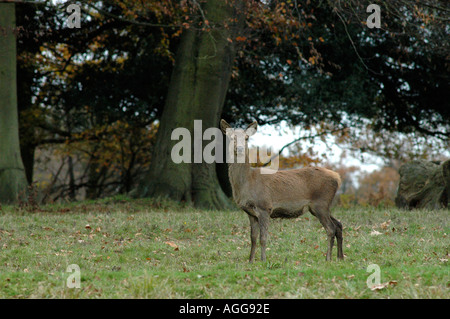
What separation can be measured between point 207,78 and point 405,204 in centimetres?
707

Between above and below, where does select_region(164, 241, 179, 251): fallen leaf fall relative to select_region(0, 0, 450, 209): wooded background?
below

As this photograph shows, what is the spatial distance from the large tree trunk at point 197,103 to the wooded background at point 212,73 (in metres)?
0.03

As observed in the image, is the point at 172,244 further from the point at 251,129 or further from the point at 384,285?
the point at 384,285

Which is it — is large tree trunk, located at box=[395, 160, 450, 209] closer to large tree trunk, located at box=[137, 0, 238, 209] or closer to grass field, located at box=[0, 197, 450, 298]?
grass field, located at box=[0, 197, 450, 298]

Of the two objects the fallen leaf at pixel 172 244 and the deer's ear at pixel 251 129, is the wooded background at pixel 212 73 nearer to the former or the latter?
the fallen leaf at pixel 172 244

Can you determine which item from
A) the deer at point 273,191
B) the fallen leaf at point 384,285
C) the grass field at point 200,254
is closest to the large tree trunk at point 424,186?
the grass field at point 200,254

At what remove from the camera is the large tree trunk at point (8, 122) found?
15.7 m

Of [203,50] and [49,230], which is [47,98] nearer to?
[203,50]

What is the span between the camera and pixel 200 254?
32.3ft

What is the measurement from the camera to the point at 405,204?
664 inches

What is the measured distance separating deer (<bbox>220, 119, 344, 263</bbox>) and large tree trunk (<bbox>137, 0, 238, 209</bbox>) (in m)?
7.37

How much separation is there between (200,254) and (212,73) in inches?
325

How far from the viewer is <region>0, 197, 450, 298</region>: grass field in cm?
642

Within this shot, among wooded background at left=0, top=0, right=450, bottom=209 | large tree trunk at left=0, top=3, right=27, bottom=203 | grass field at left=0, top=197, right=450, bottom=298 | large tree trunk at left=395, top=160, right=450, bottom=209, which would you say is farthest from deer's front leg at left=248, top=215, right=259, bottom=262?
large tree trunk at left=395, top=160, right=450, bottom=209
